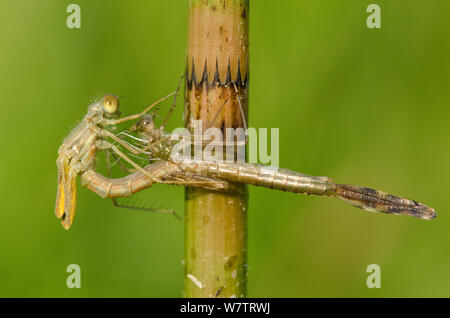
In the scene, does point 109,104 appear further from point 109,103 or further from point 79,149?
Result: point 79,149

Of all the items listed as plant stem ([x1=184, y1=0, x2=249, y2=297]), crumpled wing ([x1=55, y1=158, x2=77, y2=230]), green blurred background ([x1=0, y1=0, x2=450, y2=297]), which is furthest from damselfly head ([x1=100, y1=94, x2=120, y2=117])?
green blurred background ([x1=0, y1=0, x2=450, y2=297])

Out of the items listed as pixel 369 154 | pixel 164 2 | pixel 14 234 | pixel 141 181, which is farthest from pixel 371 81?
pixel 14 234

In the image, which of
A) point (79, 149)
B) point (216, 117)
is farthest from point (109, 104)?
point (216, 117)

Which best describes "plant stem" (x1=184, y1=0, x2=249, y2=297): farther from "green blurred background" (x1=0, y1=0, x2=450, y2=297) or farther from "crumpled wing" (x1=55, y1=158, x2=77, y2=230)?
"green blurred background" (x1=0, y1=0, x2=450, y2=297)

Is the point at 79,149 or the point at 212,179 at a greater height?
the point at 79,149

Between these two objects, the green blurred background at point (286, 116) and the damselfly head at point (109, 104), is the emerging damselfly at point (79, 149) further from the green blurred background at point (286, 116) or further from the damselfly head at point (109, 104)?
the green blurred background at point (286, 116)
